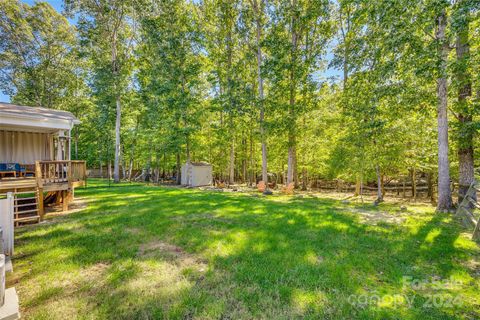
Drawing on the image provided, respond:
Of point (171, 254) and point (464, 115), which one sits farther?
point (464, 115)

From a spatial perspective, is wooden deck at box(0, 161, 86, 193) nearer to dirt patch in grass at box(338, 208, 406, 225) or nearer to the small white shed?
the small white shed

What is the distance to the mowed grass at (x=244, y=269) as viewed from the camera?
247cm

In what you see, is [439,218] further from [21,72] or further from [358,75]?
[21,72]

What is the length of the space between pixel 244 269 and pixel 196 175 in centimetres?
1412

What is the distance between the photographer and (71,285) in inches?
115

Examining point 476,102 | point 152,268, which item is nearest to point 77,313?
point 152,268

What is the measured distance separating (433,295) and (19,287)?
5.49 metres

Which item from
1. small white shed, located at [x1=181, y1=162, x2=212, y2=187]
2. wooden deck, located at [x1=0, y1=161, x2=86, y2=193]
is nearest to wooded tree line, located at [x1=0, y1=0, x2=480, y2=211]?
small white shed, located at [x1=181, y1=162, x2=212, y2=187]

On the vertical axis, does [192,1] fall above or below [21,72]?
above

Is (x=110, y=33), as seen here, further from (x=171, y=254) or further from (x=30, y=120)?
(x=171, y=254)

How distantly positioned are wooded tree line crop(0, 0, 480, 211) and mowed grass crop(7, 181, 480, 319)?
4956 millimetres

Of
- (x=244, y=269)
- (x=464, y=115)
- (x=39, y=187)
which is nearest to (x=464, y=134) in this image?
(x=464, y=115)

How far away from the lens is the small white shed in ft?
55.0

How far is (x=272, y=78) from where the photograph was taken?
1262cm
